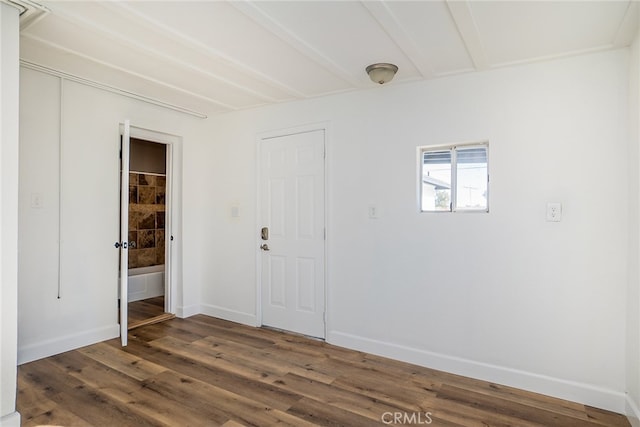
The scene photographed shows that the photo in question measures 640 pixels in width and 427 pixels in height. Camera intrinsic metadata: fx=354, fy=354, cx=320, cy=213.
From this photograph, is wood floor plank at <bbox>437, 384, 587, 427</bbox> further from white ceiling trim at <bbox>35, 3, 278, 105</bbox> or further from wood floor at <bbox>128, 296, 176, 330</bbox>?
wood floor at <bbox>128, 296, 176, 330</bbox>

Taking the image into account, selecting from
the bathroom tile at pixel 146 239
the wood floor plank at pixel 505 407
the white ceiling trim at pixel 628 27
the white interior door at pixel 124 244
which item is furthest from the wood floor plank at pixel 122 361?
the white ceiling trim at pixel 628 27

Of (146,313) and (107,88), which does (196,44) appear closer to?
(107,88)

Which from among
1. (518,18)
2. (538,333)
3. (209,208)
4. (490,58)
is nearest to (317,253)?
(209,208)

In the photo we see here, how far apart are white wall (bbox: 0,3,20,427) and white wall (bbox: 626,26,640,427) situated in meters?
3.63

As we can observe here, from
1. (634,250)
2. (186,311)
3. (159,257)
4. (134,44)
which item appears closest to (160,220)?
(159,257)

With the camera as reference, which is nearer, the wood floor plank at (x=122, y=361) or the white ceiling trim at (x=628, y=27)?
the white ceiling trim at (x=628, y=27)

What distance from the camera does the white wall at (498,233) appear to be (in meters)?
2.37

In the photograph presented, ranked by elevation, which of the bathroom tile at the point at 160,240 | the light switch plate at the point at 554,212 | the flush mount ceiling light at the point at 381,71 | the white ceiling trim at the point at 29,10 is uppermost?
the white ceiling trim at the point at 29,10

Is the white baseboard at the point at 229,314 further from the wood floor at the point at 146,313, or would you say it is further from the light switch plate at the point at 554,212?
the light switch plate at the point at 554,212

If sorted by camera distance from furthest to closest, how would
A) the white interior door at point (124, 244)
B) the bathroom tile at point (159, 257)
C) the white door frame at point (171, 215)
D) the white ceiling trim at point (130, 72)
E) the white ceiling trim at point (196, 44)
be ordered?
the bathroom tile at point (159, 257) → the white door frame at point (171, 215) → the white interior door at point (124, 244) → the white ceiling trim at point (130, 72) → the white ceiling trim at point (196, 44)

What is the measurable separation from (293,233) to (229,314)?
133cm

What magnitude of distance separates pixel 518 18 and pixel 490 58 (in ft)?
1.71

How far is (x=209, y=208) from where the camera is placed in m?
4.38

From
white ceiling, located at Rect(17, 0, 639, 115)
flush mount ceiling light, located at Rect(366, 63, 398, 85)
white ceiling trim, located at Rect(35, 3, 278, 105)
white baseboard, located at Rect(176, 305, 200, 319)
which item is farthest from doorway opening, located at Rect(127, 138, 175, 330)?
flush mount ceiling light, located at Rect(366, 63, 398, 85)
